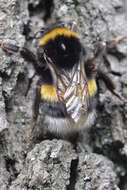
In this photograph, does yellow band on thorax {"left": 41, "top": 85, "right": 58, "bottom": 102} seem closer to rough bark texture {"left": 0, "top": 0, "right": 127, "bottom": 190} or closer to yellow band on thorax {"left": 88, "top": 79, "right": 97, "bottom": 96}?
rough bark texture {"left": 0, "top": 0, "right": 127, "bottom": 190}

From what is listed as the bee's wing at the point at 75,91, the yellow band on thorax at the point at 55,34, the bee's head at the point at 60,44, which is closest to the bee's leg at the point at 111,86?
the bee's wing at the point at 75,91

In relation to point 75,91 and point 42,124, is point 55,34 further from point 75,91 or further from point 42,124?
point 42,124

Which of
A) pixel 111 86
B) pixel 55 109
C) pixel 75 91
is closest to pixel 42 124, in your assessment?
pixel 55 109

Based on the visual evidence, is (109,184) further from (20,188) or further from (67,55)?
Answer: (67,55)

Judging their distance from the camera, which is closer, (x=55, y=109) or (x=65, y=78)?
(x=55, y=109)

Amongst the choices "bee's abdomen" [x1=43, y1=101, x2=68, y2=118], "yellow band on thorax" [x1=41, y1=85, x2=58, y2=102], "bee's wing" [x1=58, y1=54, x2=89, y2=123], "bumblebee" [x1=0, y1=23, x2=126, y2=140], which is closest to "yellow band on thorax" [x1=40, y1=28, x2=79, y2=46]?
"bumblebee" [x1=0, y1=23, x2=126, y2=140]

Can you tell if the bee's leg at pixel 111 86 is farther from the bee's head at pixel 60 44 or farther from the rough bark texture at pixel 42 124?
the bee's head at pixel 60 44

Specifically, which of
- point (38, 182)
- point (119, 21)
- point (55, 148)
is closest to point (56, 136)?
point (55, 148)
